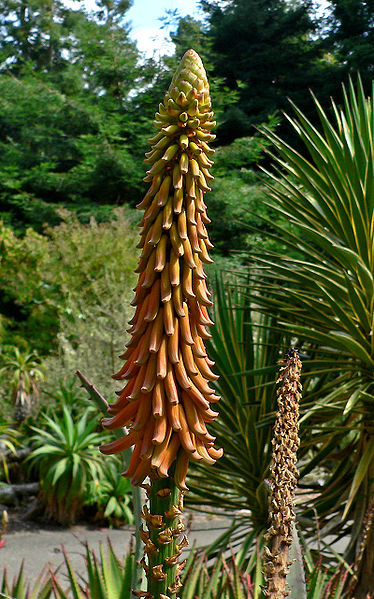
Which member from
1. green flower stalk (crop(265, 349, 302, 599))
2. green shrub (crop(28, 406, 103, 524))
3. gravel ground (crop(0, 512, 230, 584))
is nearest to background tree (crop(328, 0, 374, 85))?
green shrub (crop(28, 406, 103, 524))

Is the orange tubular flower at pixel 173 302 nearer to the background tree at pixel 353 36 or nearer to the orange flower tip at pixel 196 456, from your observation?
the orange flower tip at pixel 196 456

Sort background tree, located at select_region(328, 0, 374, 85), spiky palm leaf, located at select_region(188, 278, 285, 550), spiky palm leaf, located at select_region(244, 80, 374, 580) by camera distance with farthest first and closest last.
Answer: background tree, located at select_region(328, 0, 374, 85), spiky palm leaf, located at select_region(188, 278, 285, 550), spiky palm leaf, located at select_region(244, 80, 374, 580)

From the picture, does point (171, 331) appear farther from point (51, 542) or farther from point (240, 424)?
point (51, 542)

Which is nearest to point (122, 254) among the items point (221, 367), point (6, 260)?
point (6, 260)

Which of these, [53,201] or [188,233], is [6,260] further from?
[188,233]

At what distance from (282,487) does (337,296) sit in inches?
127

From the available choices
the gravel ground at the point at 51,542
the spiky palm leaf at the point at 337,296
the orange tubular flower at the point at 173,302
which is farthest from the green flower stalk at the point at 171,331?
the gravel ground at the point at 51,542

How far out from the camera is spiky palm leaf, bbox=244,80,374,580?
3.67 meters

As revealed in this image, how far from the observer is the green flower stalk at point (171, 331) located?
1.01 meters

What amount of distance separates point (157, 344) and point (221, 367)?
10.6 feet

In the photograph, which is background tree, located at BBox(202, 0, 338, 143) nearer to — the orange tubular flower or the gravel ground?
the gravel ground

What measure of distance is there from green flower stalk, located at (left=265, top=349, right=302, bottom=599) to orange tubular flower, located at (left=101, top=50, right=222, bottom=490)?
26cm

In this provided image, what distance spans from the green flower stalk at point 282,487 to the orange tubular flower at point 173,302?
10.1 inches

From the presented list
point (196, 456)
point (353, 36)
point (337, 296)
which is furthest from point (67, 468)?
point (353, 36)
